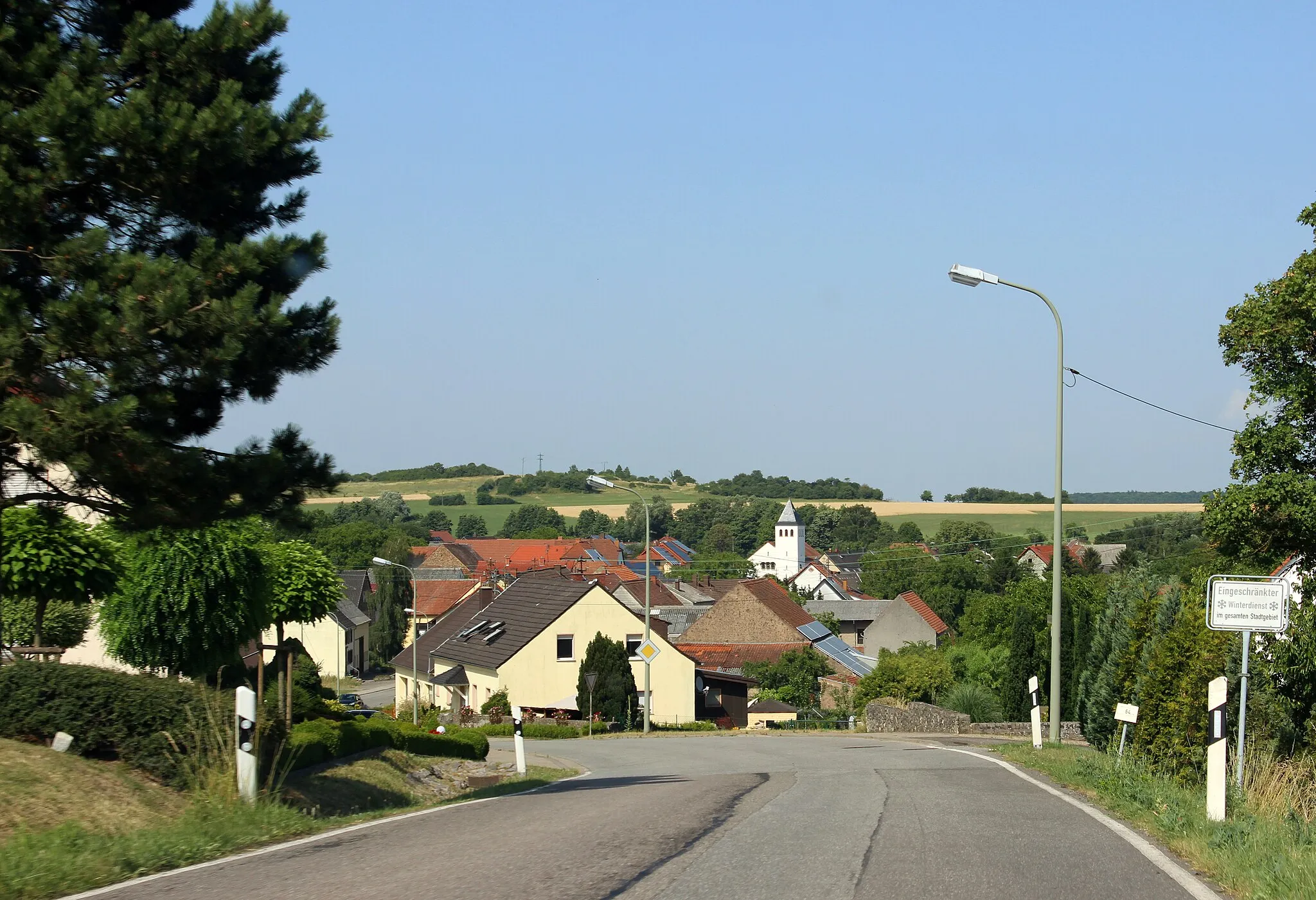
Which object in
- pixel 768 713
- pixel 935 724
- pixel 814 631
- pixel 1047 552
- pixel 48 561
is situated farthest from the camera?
pixel 1047 552

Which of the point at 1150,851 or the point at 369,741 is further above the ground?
the point at 1150,851

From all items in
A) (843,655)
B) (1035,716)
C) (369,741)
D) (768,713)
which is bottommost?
(768,713)

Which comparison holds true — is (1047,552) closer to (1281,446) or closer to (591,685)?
(591,685)

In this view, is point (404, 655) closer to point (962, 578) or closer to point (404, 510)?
point (962, 578)

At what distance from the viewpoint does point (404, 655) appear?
2238 inches

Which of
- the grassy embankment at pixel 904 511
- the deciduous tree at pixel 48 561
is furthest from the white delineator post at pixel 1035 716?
the grassy embankment at pixel 904 511

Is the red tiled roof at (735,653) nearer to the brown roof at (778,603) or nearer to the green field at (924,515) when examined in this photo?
the brown roof at (778,603)

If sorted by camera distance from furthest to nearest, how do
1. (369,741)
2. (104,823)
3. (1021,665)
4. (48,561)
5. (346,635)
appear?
(346,635), (1021,665), (369,741), (48,561), (104,823)

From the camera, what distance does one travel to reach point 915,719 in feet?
124

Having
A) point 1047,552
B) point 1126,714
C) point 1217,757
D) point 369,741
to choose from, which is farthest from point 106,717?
point 1047,552

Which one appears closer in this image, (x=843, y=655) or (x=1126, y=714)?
(x=1126, y=714)

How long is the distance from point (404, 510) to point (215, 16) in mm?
162656

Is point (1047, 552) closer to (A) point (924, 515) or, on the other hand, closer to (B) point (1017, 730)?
(A) point (924, 515)

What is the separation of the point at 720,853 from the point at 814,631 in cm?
7084
